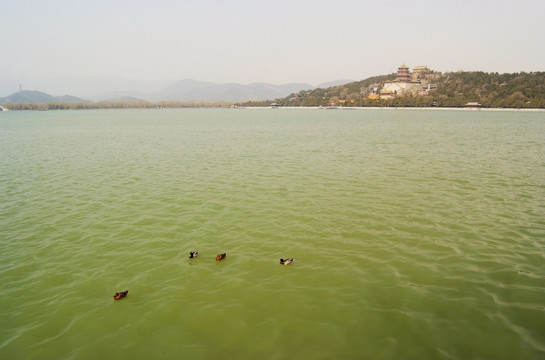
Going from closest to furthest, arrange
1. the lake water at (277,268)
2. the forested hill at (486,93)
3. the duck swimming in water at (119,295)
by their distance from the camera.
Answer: the lake water at (277,268) < the duck swimming in water at (119,295) < the forested hill at (486,93)

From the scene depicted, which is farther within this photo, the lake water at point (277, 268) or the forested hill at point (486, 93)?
the forested hill at point (486, 93)

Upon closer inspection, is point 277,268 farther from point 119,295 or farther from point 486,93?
point 486,93

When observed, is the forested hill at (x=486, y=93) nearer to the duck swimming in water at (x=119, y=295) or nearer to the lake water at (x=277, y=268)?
the lake water at (x=277, y=268)

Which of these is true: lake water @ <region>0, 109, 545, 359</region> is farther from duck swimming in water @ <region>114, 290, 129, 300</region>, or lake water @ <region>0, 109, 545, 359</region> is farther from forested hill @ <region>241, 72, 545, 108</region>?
forested hill @ <region>241, 72, 545, 108</region>

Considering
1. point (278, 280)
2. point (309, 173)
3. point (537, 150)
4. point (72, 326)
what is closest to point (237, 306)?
point (278, 280)

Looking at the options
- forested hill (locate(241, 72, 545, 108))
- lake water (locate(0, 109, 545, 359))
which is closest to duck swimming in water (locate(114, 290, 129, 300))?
lake water (locate(0, 109, 545, 359))

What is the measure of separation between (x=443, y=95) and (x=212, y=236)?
182 metres

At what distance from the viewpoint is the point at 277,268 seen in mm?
9539

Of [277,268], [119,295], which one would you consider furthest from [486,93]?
[119,295]

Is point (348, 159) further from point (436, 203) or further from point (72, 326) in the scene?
point (72, 326)

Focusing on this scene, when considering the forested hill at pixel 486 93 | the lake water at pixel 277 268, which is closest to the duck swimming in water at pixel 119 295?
the lake water at pixel 277 268

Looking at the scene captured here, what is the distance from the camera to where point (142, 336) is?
696 cm

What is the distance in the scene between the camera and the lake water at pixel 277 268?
6.74 metres

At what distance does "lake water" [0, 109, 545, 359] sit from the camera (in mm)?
6738
